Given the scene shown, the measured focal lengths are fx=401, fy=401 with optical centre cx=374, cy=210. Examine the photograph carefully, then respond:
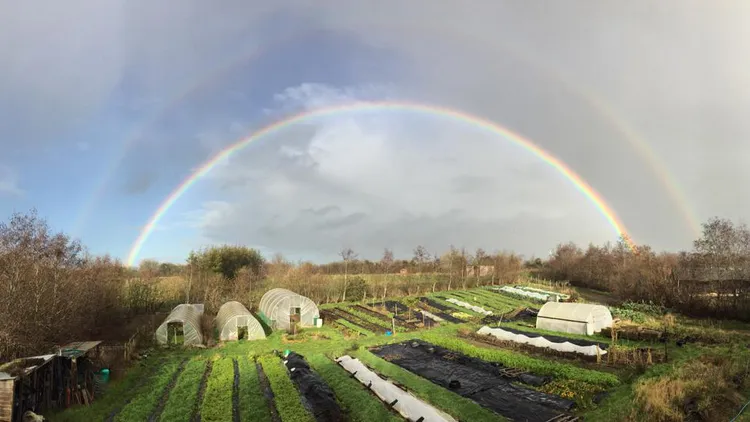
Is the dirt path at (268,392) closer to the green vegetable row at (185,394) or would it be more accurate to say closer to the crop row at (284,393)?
the crop row at (284,393)

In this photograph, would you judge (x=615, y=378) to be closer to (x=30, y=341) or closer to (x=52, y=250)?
(x=30, y=341)

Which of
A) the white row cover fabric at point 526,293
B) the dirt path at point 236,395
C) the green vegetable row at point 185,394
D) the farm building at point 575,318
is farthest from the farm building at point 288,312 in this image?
the white row cover fabric at point 526,293

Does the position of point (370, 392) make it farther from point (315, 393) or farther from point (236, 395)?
point (236, 395)

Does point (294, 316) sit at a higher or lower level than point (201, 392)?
higher

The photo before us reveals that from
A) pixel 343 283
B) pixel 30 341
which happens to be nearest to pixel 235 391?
pixel 30 341

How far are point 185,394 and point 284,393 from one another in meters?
3.42

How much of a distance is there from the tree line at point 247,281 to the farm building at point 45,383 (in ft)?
10.5

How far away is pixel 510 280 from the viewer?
47625mm

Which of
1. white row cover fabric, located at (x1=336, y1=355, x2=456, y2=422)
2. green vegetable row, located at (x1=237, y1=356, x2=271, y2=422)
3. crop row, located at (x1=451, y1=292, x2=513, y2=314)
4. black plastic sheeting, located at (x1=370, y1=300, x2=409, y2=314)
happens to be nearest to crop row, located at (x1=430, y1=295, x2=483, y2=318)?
crop row, located at (x1=451, y1=292, x2=513, y2=314)

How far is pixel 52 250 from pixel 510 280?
4291 centimetres

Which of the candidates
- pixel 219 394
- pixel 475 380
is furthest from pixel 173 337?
pixel 475 380

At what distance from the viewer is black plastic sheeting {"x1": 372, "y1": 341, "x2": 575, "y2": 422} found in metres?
12.0

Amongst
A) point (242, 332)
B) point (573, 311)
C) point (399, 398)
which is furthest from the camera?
point (242, 332)

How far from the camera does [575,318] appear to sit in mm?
22750
